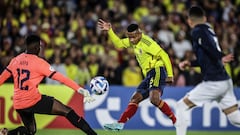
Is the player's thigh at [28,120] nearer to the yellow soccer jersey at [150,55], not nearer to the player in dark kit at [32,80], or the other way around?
the player in dark kit at [32,80]

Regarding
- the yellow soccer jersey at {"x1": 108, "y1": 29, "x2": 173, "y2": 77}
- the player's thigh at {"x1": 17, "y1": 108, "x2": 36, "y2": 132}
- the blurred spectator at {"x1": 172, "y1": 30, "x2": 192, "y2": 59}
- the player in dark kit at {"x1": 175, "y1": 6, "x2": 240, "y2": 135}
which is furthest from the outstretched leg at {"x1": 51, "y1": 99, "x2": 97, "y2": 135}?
the blurred spectator at {"x1": 172, "y1": 30, "x2": 192, "y2": 59}

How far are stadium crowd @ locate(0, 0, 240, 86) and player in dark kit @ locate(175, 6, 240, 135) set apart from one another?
7.43m

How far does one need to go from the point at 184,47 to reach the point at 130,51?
6.09 feet

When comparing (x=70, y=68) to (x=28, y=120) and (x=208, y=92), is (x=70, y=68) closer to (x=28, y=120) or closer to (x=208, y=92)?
(x=28, y=120)

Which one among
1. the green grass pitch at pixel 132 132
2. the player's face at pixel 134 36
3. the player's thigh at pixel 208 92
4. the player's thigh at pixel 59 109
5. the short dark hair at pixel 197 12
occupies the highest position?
Result: the short dark hair at pixel 197 12

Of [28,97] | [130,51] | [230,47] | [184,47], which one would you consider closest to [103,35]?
[130,51]

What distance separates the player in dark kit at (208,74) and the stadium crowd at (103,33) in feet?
24.4

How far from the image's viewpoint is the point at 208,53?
10.0 metres

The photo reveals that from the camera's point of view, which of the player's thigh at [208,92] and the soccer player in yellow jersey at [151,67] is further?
the soccer player in yellow jersey at [151,67]

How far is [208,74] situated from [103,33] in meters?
9.80

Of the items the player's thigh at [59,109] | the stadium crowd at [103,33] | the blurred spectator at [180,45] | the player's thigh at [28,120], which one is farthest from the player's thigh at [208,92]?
the blurred spectator at [180,45]

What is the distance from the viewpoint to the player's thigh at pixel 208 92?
10.0 meters

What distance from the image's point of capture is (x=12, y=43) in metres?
18.0

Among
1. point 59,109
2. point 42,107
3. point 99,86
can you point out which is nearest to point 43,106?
point 42,107
